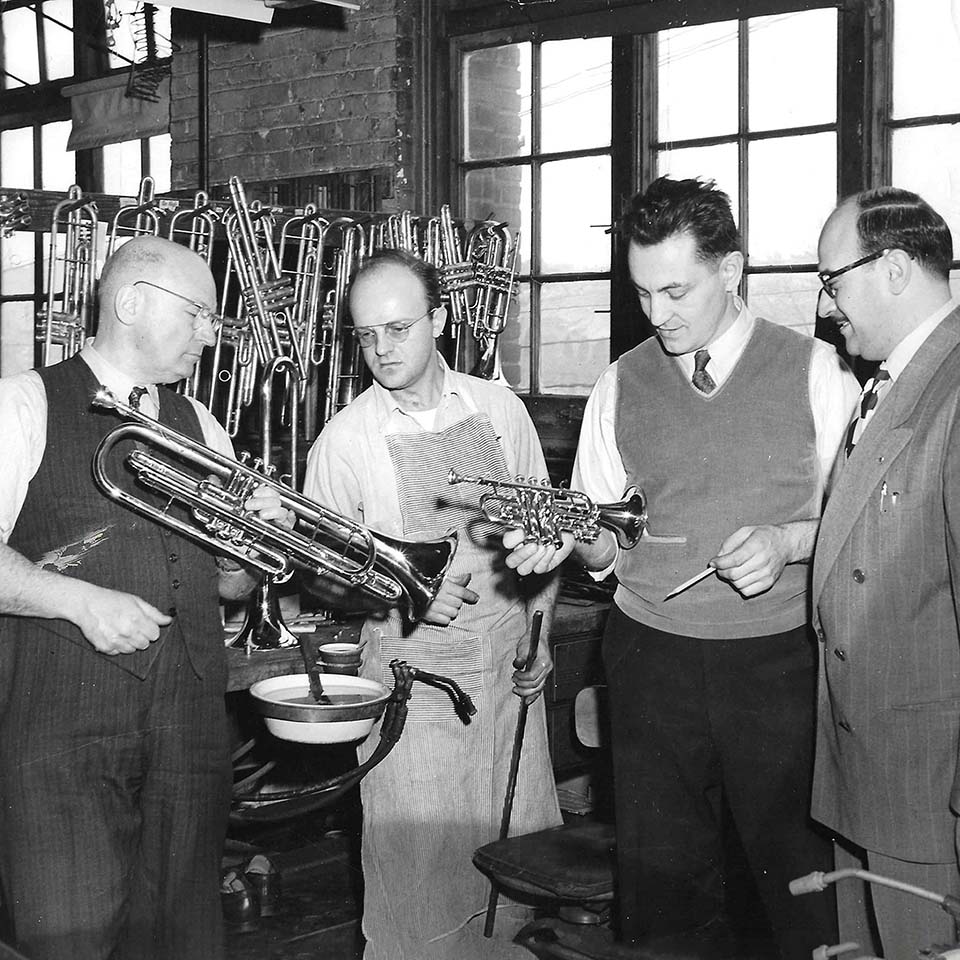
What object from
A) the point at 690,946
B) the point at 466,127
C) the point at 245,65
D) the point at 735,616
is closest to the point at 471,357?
the point at 466,127

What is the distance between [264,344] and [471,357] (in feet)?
5.66

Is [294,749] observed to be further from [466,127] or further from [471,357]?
[466,127]

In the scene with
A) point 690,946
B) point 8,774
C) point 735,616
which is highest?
point 735,616

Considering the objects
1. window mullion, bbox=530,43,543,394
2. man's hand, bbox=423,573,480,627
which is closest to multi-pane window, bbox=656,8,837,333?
window mullion, bbox=530,43,543,394

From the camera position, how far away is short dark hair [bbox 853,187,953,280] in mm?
2484

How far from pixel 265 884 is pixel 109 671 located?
2040 millimetres

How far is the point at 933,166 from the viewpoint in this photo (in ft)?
15.0

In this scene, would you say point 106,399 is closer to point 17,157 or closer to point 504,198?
point 504,198

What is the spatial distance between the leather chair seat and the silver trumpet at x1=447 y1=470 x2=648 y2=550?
102 cm

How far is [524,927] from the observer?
3.58 m

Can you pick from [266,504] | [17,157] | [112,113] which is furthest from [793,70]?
[17,157]

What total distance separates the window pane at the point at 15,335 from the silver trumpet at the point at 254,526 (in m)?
5.95

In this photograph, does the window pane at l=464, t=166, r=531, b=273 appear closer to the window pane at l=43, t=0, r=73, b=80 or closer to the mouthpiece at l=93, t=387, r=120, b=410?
the mouthpiece at l=93, t=387, r=120, b=410

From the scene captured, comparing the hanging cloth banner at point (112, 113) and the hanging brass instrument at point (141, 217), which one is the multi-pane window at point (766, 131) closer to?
the hanging brass instrument at point (141, 217)
